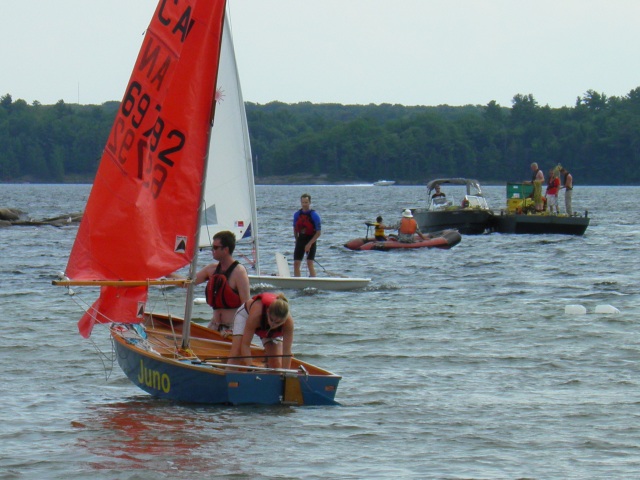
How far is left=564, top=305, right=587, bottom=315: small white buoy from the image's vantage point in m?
20.0

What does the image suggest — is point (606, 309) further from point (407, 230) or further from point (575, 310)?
point (407, 230)

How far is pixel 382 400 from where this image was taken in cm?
1269

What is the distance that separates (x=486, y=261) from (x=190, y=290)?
2085 cm

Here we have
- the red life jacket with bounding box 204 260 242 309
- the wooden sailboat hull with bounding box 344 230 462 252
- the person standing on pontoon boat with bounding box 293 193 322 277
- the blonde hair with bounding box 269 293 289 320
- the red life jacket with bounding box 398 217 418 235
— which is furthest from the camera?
the wooden sailboat hull with bounding box 344 230 462 252

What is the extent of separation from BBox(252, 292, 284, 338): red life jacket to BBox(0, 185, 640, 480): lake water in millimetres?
→ 768

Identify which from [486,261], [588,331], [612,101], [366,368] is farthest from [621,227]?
[612,101]

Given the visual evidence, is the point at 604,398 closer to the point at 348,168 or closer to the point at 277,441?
the point at 277,441

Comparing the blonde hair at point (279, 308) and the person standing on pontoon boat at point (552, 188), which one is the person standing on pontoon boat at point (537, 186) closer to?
the person standing on pontoon boat at point (552, 188)

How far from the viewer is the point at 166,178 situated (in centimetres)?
1166

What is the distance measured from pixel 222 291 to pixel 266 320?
1.10m

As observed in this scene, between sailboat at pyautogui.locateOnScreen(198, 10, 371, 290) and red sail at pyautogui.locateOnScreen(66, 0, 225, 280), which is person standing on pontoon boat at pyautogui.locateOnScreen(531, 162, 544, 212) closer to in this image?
sailboat at pyautogui.locateOnScreen(198, 10, 371, 290)

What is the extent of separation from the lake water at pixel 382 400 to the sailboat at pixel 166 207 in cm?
33

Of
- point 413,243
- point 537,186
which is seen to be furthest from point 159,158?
point 537,186

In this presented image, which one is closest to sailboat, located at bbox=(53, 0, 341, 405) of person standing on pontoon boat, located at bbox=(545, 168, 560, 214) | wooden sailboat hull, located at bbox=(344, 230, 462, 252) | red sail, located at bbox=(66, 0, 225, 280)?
red sail, located at bbox=(66, 0, 225, 280)
